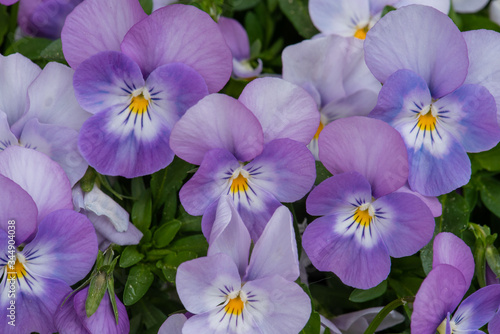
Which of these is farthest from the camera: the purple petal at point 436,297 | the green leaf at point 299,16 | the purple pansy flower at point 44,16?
the green leaf at point 299,16

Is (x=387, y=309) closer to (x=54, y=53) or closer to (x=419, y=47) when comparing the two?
(x=419, y=47)

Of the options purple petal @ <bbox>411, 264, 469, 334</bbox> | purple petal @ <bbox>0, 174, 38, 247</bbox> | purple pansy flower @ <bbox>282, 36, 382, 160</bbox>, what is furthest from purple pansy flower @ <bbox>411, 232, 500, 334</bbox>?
purple petal @ <bbox>0, 174, 38, 247</bbox>

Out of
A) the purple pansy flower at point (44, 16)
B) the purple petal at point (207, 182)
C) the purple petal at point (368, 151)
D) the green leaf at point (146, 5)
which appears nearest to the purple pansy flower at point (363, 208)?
the purple petal at point (368, 151)

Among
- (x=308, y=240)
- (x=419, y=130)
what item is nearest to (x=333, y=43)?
(x=419, y=130)

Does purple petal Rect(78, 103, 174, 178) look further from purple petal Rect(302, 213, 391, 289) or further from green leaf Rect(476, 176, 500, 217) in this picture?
green leaf Rect(476, 176, 500, 217)

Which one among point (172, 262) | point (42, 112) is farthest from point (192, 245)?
point (42, 112)

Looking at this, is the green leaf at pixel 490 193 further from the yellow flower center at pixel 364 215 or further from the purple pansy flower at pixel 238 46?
the purple pansy flower at pixel 238 46
